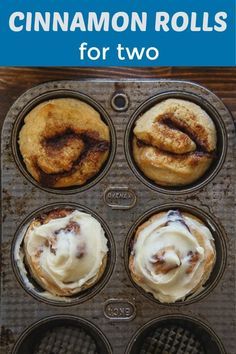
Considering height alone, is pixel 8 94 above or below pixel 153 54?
below

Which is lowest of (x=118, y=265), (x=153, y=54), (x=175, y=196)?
(x=118, y=265)

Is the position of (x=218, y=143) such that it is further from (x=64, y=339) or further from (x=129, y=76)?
(x=64, y=339)

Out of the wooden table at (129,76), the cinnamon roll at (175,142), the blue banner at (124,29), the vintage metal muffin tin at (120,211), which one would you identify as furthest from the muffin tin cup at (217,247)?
the blue banner at (124,29)

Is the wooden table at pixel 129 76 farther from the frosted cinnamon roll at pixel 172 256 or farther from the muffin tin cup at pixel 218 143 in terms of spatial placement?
the frosted cinnamon roll at pixel 172 256

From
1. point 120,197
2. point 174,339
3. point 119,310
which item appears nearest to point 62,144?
point 120,197

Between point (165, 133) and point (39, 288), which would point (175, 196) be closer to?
point (165, 133)

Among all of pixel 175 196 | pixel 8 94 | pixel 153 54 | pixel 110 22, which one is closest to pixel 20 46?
pixel 8 94

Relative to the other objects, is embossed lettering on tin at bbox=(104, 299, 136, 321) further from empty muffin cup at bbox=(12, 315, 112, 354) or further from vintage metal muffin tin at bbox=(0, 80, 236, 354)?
empty muffin cup at bbox=(12, 315, 112, 354)
